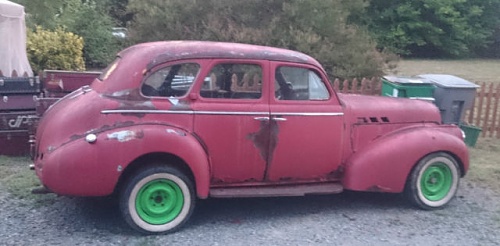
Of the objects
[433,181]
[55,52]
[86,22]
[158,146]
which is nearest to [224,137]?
[158,146]

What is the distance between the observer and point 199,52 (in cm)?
619

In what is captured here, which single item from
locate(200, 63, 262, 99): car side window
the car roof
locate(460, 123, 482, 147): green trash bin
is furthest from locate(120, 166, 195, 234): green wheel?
locate(460, 123, 482, 147): green trash bin

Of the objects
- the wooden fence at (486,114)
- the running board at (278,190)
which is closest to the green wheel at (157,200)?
the running board at (278,190)

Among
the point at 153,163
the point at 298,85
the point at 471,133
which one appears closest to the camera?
the point at 153,163

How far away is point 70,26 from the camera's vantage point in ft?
58.2

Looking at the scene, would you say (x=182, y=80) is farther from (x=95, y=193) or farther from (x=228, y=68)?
(x=95, y=193)

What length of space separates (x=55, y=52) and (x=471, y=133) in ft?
27.6

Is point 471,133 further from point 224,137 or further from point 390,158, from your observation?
point 224,137

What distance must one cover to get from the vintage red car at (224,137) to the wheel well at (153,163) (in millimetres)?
10

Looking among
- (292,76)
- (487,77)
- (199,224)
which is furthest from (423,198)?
(487,77)

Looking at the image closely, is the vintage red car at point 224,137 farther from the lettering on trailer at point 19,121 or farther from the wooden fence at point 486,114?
the wooden fence at point 486,114

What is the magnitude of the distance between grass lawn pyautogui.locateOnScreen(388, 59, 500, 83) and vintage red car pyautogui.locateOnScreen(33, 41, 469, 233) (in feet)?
43.6

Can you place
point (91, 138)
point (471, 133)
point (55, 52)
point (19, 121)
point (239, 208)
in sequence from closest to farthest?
point (91, 138)
point (239, 208)
point (19, 121)
point (471, 133)
point (55, 52)

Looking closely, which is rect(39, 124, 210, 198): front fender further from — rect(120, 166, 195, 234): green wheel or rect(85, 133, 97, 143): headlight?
rect(120, 166, 195, 234): green wheel
